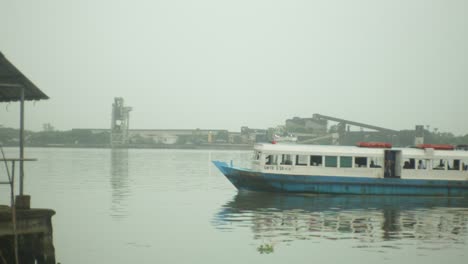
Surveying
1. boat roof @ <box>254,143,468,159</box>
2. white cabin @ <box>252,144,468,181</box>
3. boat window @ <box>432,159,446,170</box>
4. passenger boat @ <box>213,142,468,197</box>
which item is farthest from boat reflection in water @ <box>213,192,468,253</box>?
boat roof @ <box>254,143,468,159</box>

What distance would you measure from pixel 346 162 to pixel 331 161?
95 centimetres

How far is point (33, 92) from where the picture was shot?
54.6ft

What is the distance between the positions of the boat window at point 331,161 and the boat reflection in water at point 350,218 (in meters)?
2.09

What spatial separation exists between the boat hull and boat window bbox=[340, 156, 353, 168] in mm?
738

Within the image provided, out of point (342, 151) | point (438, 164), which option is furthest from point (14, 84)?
point (438, 164)

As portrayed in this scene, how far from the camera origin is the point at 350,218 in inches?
1129

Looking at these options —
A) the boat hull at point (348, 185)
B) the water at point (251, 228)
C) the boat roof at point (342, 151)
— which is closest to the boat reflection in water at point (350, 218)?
the water at point (251, 228)

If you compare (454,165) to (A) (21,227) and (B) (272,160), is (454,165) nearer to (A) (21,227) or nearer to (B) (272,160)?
(B) (272,160)

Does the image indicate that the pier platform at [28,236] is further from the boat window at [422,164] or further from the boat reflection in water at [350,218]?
Result: the boat window at [422,164]

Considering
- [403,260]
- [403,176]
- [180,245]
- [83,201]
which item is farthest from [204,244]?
[403,176]

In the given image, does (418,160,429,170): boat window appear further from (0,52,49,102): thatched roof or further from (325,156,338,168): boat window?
(0,52,49,102): thatched roof

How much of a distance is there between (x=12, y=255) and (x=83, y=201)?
867 inches

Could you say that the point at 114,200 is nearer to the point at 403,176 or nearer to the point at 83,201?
the point at 83,201

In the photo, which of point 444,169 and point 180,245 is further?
point 444,169
